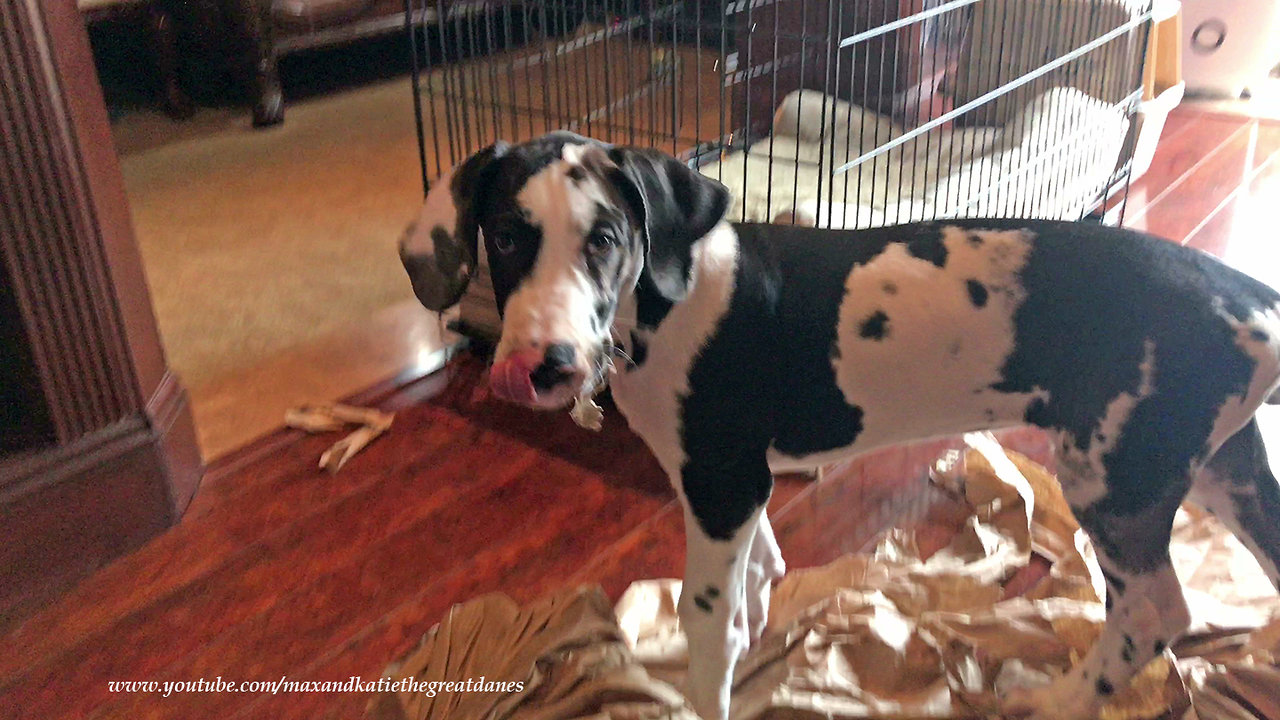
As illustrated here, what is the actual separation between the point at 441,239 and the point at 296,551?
2.81 ft

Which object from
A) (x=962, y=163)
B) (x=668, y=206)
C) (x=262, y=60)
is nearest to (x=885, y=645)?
(x=668, y=206)

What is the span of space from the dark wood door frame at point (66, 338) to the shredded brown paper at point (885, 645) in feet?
2.11

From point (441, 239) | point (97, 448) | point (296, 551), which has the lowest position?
point (296, 551)

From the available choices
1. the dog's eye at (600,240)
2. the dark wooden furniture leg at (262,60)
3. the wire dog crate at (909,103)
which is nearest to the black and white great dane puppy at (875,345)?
the dog's eye at (600,240)

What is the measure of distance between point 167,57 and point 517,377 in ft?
12.9

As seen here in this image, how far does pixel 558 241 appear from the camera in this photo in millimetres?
1062

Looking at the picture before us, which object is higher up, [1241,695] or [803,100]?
[803,100]

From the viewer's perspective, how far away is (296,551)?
5.86 feet

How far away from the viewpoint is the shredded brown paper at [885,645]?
138cm

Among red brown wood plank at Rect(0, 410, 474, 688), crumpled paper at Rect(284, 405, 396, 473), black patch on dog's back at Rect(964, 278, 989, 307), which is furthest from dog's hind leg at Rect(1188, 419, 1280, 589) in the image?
crumpled paper at Rect(284, 405, 396, 473)

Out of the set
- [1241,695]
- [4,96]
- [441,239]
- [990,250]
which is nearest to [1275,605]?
[1241,695]

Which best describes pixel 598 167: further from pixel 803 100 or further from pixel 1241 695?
pixel 803 100

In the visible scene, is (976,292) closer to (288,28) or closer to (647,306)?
(647,306)

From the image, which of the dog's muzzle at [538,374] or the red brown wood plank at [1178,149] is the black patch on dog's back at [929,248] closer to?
the dog's muzzle at [538,374]
